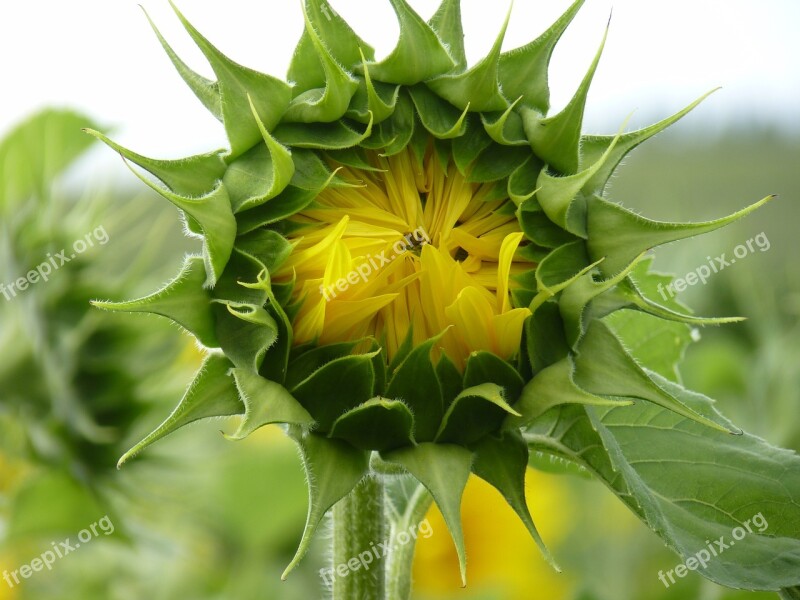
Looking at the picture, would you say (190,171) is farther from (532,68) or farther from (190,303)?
(532,68)

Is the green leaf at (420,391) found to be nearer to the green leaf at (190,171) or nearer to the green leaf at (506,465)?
the green leaf at (506,465)

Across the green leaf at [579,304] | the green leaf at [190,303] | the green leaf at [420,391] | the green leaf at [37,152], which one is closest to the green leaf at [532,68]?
the green leaf at [579,304]

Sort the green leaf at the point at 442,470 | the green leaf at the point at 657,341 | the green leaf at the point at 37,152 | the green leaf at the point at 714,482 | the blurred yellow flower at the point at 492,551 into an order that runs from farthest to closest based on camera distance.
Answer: the blurred yellow flower at the point at 492,551 < the green leaf at the point at 37,152 < the green leaf at the point at 657,341 < the green leaf at the point at 714,482 < the green leaf at the point at 442,470

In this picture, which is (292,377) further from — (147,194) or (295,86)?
(147,194)

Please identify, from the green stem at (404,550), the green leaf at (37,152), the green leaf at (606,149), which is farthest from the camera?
the green leaf at (37,152)

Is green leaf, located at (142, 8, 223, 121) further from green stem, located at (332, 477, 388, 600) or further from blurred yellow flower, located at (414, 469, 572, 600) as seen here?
blurred yellow flower, located at (414, 469, 572, 600)

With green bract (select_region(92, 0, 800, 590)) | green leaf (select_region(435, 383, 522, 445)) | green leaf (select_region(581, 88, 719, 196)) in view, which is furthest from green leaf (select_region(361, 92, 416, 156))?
green leaf (select_region(435, 383, 522, 445))
